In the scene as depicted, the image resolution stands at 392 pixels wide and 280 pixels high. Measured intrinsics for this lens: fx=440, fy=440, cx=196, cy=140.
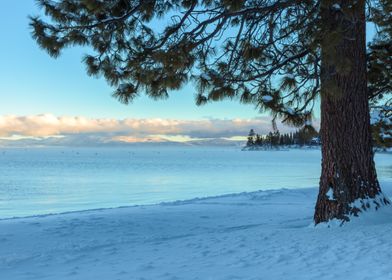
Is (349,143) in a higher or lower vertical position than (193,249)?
higher

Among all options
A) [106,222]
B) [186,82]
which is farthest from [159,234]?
[186,82]

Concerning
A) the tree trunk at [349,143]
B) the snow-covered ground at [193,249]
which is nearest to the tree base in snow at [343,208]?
the tree trunk at [349,143]

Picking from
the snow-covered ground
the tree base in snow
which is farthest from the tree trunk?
the snow-covered ground

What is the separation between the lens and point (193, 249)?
619 centimetres

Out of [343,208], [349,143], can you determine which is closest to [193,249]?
[343,208]

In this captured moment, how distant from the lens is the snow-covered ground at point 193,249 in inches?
191

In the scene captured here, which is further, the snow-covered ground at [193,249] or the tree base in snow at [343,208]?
the tree base in snow at [343,208]

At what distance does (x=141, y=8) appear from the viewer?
687 cm

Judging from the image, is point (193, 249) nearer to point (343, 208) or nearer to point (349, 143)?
point (343, 208)

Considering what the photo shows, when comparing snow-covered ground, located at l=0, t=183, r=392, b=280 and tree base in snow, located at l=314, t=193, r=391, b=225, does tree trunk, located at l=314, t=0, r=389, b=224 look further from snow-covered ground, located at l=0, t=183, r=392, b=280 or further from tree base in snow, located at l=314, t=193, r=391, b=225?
snow-covered ground, located at l=0, t=183, r=392, b=280

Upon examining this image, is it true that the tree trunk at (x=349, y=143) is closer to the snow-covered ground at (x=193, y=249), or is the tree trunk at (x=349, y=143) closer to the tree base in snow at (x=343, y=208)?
the tree base in snow at (x=343, y=208)

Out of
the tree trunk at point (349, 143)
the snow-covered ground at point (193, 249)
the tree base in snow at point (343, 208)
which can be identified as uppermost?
the tree trunk at point (349, 143)

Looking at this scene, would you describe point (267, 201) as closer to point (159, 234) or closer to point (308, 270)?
point (159, 234)

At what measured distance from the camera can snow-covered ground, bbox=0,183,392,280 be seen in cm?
486
